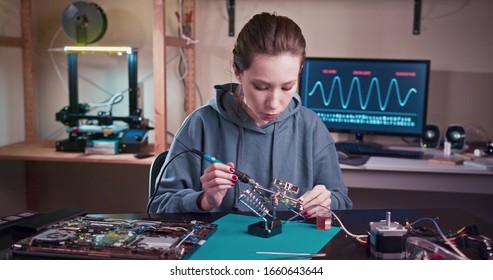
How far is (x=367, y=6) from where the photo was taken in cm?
285

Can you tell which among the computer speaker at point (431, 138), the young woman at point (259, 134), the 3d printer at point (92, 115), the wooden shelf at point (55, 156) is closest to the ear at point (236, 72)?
the young woman at point (259, 134)

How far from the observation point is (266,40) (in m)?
1.42

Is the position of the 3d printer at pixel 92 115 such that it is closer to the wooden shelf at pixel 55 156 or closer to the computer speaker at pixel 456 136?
the wooden shelf at pixel 55 156

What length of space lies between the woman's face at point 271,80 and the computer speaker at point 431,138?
5.13 ft

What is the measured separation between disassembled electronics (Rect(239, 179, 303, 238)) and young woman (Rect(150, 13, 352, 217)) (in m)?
0.11

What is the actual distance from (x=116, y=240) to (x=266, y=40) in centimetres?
68

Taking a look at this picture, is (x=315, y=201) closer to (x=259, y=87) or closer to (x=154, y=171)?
(x=259, y=87)

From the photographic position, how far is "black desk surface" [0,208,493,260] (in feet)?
3.48

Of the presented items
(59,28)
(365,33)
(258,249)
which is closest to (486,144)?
(365,33)

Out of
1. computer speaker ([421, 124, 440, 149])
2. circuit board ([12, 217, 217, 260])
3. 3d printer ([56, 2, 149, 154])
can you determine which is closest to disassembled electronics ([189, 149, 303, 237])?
circuit board ([12, 217, 217, 260])

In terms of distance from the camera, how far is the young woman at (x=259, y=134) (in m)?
1.41

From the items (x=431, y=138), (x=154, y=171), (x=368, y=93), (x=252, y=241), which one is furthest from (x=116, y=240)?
(x=431, y=138)

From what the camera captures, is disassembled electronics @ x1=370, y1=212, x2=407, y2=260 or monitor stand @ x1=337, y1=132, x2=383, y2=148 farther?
monitor stand @ x1=337, y1=132, x2=383, y2=148

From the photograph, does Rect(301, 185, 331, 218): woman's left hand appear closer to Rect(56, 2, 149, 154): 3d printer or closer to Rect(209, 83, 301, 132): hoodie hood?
Rect(209, 83, 301, 132): hoodie hood
